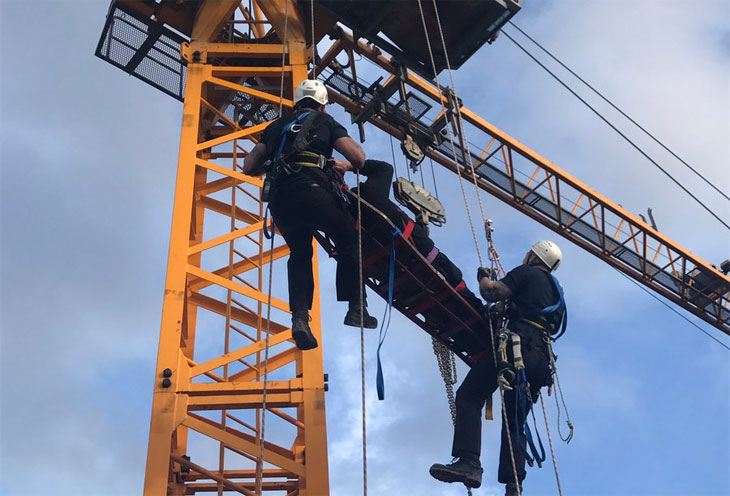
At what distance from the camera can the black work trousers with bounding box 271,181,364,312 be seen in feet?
26.9

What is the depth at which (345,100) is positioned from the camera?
54.1 ft

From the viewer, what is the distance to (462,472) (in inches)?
326

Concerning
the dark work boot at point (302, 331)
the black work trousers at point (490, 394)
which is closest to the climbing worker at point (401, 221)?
the black work trousers at point (490, 394)

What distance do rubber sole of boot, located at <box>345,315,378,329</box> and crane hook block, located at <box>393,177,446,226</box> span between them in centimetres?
205

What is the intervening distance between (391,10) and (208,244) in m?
3.61

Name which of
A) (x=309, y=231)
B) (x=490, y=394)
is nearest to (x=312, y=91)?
(x=309, y=231)

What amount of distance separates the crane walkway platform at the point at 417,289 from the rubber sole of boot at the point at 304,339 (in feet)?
3.13

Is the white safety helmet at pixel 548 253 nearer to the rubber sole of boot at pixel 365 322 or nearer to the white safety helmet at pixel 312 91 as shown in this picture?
the rubber sole of boot at pixel 365 322

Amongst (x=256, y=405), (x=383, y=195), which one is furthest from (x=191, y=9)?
(x=256, y=405)

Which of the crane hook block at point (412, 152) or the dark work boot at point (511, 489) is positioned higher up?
the crane hook block at point (412, 152)

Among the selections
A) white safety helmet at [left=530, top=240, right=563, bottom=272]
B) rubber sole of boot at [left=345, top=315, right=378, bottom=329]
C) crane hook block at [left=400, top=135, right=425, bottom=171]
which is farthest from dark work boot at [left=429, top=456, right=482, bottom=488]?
crane hook block at [left=400, top=135, right=425, bottom=171]

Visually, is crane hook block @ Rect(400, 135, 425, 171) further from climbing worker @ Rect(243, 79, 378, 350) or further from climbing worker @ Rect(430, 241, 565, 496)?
climbing worker @ Rect(243, 79, 378, 350)

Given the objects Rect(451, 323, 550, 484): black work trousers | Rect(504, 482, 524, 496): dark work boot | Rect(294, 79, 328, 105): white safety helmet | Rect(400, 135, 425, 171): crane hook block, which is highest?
Rect(400, 135, 425, 171): crane hook block

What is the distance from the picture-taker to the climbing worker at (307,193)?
8.17 m
